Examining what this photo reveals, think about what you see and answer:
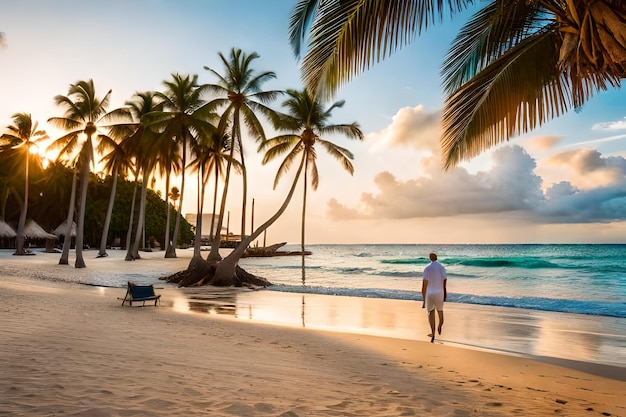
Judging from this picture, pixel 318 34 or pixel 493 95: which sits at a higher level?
pixel 318 34

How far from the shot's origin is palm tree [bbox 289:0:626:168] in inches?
138

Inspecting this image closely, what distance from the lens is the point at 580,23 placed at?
11.4ft

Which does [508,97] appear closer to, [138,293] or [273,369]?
[273,369]

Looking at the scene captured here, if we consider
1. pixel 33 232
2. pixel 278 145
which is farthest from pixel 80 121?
pixel 33 232

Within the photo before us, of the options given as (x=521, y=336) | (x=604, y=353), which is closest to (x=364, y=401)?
(x=604, y=353)

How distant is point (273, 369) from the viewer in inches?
234

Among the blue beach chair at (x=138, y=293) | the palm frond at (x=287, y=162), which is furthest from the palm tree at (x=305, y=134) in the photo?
the blue beach chair at (x=138, y=293)

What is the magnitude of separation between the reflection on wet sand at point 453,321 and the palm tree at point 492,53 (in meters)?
5.07

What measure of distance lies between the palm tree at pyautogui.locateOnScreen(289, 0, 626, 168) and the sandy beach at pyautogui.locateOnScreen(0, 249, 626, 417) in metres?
3.11

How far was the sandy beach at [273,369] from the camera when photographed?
4.21 metres

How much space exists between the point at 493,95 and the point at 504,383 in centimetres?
377

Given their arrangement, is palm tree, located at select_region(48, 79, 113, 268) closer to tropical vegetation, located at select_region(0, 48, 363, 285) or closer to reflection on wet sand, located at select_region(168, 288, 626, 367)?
tropical vegetation, located at select_region(0, 48, 363, 285)

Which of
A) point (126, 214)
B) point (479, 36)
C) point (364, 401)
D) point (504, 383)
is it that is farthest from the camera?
point (126, 214)

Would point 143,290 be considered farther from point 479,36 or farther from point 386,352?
point 479,36
